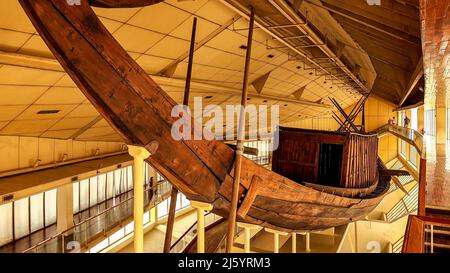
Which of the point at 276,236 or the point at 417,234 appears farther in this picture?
the point at 276,236

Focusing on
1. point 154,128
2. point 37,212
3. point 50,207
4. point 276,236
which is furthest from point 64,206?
point 154,128

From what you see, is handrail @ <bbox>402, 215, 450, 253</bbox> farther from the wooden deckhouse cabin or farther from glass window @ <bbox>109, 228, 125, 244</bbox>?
glass window @ <bbox>109, 228, 125, 244</bbox>

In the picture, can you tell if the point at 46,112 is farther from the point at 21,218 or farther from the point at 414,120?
the point at 414,120

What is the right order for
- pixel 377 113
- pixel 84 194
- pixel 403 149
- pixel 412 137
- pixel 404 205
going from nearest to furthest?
pixel 84 194 → pixel 412 137 → pixel 404 205 → pixel 403 149 → pixel 377 113

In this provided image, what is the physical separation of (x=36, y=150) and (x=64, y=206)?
189 centimetres

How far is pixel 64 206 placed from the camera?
26.7 ft

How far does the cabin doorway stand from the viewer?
6.89 metres

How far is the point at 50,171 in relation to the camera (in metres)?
7.02

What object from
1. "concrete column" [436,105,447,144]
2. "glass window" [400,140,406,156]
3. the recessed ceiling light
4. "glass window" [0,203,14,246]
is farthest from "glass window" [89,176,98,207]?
"glass window" [400,140,406,156]

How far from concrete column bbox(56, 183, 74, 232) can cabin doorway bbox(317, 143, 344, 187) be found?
228 inches

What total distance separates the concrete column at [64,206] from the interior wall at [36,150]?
0.81 m
